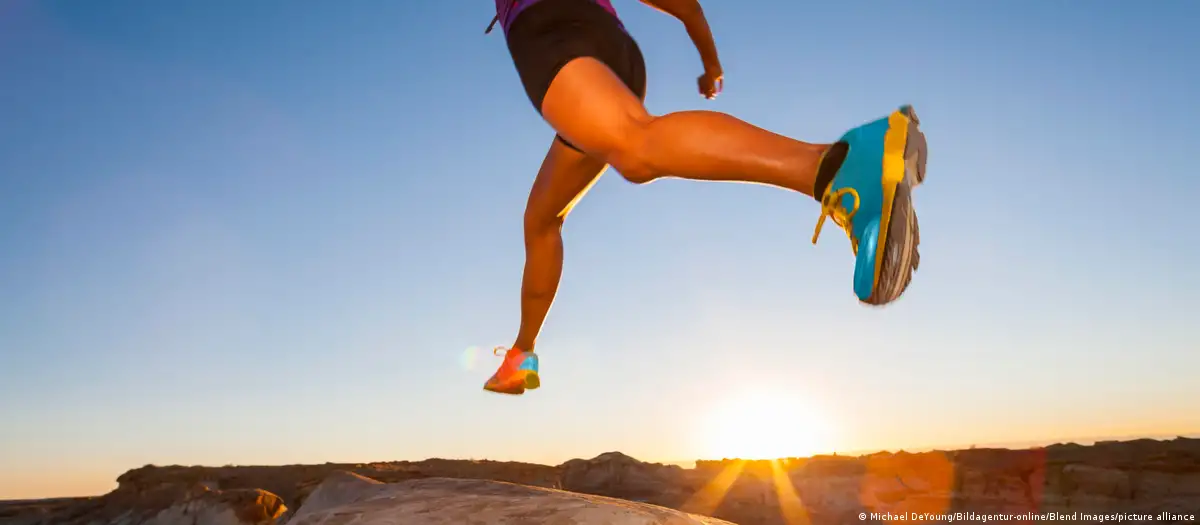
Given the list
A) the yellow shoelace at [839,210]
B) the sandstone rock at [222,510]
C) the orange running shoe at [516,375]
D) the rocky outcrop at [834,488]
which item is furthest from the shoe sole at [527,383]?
the yellow shoelace at [839,210]

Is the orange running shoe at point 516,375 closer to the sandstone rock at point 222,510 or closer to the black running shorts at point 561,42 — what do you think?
the black running shorts at point 561,42

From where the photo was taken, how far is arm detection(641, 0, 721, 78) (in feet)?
8.23

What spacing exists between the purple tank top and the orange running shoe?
131cm

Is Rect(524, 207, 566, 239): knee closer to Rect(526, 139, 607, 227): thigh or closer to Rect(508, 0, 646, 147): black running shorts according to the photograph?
Rect(526, 139, 607, 227): thigh

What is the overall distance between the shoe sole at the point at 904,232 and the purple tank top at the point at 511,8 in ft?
3.17

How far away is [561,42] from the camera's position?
190 centimetres

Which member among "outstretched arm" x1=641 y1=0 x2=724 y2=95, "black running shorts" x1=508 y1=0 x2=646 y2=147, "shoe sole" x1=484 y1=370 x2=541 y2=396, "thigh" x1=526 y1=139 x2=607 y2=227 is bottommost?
"shoe sole" x1=484 y1=370 x2=541 y2=396

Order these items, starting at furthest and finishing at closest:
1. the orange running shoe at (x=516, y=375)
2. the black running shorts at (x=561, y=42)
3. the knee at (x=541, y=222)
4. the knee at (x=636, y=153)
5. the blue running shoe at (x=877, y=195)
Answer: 1. the orange running shoe at (x=516, y=375)
2. the knee at (x=541, y=222)
3. the black running shorts at (x=561, y=42)
4. the knee at (x=636, y=153)
5. the blue running shoe at (x=877, y=195)

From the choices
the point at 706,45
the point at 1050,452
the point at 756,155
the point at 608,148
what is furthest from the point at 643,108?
the point at 1050,452

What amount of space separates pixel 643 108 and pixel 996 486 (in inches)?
124

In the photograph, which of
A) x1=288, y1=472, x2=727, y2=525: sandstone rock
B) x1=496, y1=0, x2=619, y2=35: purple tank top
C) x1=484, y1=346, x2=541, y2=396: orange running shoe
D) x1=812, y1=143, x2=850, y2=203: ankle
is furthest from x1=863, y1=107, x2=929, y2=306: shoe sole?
x1=484, y1=346, x2=541, y2=396: orange running shoe

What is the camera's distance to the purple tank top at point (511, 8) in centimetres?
209

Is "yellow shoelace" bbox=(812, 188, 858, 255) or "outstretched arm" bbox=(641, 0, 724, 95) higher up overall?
"outstretched arm" bbox=(641, 0, 724, 95)

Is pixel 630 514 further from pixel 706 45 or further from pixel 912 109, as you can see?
pixel 706 45
